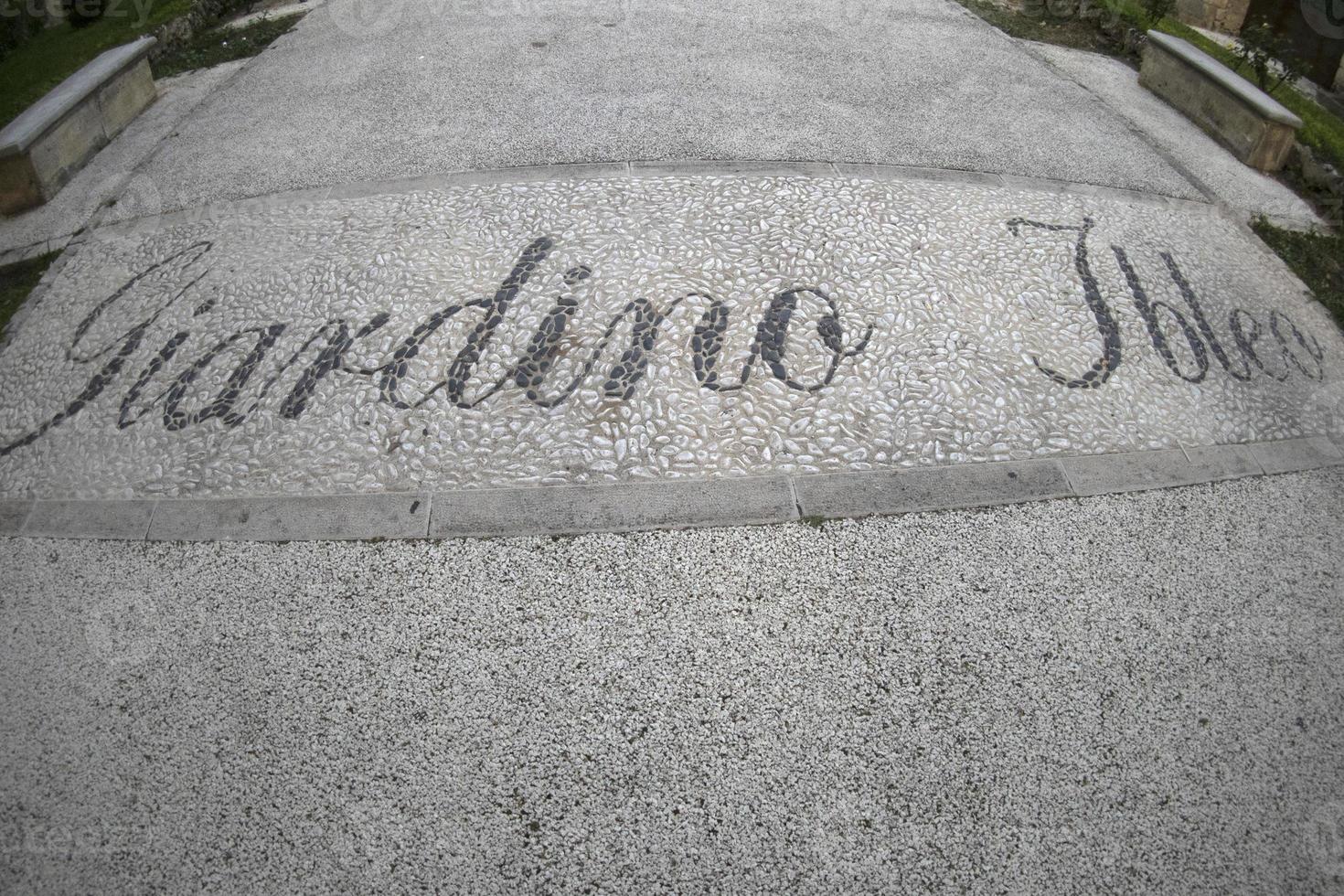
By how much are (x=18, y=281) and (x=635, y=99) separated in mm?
5171

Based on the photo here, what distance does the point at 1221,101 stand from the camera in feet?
25.1

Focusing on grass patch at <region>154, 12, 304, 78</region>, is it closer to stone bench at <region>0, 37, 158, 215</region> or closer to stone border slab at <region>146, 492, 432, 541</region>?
stone bench at <region>0, 37, 158, 215</region>

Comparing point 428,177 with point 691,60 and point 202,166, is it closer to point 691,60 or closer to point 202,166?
point 202,166

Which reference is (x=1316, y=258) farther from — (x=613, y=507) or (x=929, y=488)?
A: (x=613, y=507)

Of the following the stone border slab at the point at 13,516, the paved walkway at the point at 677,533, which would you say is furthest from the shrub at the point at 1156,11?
the stone border slab at the point at 13,516

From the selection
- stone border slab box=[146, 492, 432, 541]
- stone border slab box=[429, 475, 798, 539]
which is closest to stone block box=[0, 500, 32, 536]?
stone border slab box=[146, 492, 432, 541]

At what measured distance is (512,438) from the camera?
4.61m

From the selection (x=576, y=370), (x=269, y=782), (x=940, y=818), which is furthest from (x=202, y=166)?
(x=940, y=818)

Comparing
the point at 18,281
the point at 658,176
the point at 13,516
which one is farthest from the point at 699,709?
the point at 18,281

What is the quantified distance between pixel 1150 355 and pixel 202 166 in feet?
24.3

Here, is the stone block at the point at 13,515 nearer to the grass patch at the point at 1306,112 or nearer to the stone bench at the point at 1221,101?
the stone bench at the point at 1221,101

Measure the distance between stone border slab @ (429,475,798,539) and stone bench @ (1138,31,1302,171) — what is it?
6.03m

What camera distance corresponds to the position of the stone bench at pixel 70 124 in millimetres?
6684

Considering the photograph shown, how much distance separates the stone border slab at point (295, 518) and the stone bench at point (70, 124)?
4215mm
